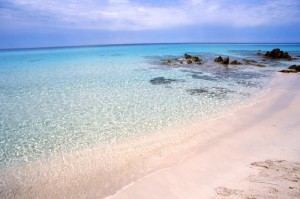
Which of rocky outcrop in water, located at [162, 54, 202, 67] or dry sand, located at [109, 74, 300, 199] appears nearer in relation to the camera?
dry sand, located at [109, 74, 300, 199]

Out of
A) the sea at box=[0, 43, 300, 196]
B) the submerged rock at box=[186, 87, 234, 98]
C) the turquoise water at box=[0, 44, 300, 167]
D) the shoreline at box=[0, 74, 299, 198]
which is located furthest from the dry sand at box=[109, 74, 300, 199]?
the submerged rock at box=[186, 87, 234, 98]

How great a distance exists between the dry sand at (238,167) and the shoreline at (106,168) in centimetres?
17

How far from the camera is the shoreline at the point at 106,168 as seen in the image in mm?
5633

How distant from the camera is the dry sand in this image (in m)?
5.16

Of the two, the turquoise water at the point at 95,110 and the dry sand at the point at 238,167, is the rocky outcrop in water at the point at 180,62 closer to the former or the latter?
the turquoise water at the point at 95,110

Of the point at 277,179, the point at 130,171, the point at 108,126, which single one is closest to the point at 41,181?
the point at 130,171

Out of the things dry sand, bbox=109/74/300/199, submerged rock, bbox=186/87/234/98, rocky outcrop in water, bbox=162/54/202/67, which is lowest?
dry sand, bbox=109/74/300/199

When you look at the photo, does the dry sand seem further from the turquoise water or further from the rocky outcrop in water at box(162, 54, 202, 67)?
the rocky outcrop in water at box(162, 54, 202, 67)

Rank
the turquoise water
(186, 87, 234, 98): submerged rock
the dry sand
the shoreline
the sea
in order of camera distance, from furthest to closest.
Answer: (186, 87, 234, 98): submerged rock
the turquoise water
the sea
the shoreline
the dry sand

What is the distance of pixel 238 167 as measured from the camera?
6.22 m

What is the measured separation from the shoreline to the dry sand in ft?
0.54

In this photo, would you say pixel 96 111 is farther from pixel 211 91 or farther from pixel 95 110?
pixel 211 91

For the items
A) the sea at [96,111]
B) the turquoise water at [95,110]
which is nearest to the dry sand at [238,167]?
the sea at [96,111]

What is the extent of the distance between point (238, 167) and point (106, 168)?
404cm
